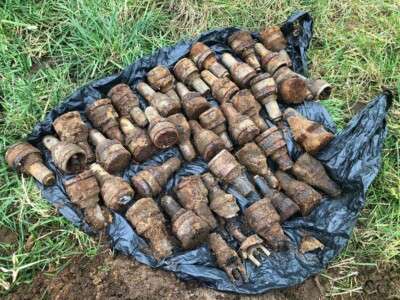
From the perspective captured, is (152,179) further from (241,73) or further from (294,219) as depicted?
(241,73)

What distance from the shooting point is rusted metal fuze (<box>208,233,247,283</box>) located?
3129mm

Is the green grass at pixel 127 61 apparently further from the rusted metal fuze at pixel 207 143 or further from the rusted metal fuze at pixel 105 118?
the rusted metal fuze at pixel 207 143

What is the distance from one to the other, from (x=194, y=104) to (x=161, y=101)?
279 mm

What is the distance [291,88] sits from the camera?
12.9 feet

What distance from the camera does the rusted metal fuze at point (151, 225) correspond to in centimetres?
318

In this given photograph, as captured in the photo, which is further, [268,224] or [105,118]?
[105,118]

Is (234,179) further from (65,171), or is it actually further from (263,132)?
(65,171)

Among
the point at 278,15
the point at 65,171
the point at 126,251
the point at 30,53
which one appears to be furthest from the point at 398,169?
the point at 30,53

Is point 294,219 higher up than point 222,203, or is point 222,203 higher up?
point 222,203

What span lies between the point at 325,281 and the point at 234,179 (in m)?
0.97

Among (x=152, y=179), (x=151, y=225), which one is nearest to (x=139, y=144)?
(x=152, y=179)

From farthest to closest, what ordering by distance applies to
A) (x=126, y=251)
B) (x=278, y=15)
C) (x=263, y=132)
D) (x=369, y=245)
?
(x=278, y=15)
(x=263, y=132)
(x=369, y=245)
(x=126, y=251)

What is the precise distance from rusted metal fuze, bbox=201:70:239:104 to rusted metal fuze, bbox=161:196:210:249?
113cm

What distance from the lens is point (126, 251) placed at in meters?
3.20
